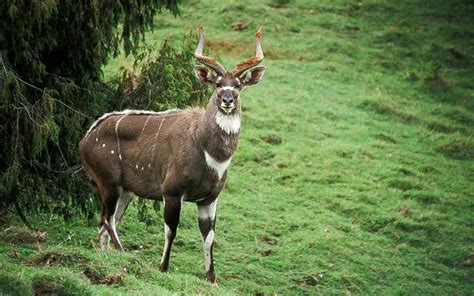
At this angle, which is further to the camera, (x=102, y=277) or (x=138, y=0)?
(x=138, y=0)

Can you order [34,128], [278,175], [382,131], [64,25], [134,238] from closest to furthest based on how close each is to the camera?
1. [34,128]
2. [64,25]
3. [134,238]
4. [278,175]
5. [382,131]

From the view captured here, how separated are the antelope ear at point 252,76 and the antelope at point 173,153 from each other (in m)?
0.01

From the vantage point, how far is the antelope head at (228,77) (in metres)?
11.2

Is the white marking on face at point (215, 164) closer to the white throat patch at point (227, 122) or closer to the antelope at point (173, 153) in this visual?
the antelope at point (173, 153)

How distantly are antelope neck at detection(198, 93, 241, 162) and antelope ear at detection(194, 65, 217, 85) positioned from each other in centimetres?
41

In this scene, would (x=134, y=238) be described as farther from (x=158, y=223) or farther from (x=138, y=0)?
(x=138, y=0)

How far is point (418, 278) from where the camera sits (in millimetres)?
15273

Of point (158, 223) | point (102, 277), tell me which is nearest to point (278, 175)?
point (158, 223)

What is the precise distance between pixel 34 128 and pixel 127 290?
9.99 ft

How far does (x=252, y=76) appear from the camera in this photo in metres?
11.8

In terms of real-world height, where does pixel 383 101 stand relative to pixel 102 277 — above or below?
below

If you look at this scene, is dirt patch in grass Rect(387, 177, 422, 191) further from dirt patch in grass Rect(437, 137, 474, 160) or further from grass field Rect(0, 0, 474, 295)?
dirt patch in grass Rect(437, 137, 474, 160)

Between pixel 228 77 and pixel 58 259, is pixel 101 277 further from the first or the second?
pixel 228 77

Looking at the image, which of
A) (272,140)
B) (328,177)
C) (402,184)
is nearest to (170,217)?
(328,177)
